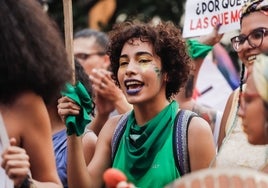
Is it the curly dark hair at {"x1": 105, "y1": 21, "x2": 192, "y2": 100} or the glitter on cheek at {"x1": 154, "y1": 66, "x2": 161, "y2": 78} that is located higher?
the curly dark hair at {"x1": 105, "y1": 21, "x2": 192, "y2": 100}

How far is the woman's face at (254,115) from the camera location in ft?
12.4

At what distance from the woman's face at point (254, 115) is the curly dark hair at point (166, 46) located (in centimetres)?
174

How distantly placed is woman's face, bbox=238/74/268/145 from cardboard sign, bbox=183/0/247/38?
270cm

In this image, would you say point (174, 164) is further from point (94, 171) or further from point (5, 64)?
point (5, 64)

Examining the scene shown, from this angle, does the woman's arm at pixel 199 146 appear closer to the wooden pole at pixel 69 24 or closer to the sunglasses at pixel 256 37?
the sunglasses at pixel 256 37

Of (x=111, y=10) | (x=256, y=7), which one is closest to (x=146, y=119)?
(x=256, y=7)

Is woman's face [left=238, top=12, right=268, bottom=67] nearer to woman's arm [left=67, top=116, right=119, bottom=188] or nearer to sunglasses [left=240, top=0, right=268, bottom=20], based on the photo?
sunglasses [left=240, top=0, right=268, bottom=20]

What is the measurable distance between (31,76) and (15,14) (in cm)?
27

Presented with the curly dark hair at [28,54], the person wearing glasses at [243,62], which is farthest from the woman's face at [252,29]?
the curly dark hair at [28,54]

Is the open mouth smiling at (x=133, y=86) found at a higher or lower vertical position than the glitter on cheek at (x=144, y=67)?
lower

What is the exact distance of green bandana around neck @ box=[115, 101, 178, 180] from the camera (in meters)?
5.21

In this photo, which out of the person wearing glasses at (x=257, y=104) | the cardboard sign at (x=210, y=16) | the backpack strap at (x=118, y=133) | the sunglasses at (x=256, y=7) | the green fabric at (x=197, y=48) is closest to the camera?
the person wearing glasses at (x=257, y=104)

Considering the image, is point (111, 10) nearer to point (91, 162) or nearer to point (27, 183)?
point (91, 162)

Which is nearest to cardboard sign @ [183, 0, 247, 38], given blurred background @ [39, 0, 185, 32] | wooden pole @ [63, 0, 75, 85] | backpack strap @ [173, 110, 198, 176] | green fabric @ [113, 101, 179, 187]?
green fabric @ [113, 101, 179, 187]
